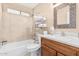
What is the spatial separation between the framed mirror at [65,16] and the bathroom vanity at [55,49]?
22 cm

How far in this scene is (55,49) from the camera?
1.37 metres

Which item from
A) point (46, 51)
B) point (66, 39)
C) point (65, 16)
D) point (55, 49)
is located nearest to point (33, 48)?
Answer: point (46, 51)

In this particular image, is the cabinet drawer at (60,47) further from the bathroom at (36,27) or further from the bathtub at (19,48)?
the bathtub at (19,48)

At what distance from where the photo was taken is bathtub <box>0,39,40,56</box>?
1.37 meters

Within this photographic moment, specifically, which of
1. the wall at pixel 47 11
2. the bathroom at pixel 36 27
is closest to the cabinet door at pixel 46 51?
the bathroom at pixel 36 27

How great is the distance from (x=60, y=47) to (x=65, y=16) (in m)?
0.39

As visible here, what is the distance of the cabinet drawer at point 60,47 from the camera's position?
1248mm

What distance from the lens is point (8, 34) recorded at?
1362 mm

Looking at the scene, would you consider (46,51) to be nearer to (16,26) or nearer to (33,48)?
(33,48)

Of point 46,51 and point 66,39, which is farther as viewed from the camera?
point 46,51

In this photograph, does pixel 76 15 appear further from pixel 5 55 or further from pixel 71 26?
pixel 5 55

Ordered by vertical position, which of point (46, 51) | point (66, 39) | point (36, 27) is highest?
point (36, 27)

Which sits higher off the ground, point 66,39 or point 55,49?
point 66,39

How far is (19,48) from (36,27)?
34cm
